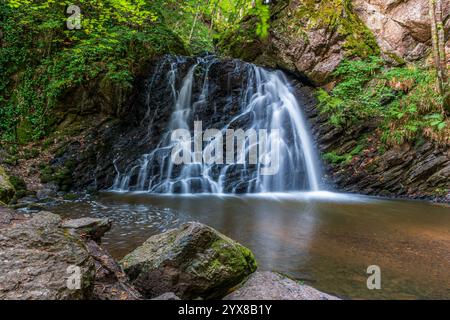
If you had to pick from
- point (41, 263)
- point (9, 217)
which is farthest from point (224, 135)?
point (41, 263)

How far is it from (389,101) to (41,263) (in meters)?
11.6

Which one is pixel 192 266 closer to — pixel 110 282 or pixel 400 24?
pixel 110 282

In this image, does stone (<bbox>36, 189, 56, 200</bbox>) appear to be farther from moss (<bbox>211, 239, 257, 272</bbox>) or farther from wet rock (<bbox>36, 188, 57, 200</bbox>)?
moss (<bbox>211, 239, 257, 272</bbox>)

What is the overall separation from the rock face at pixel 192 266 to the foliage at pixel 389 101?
8.55 m

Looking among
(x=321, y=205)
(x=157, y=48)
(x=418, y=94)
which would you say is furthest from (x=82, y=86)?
(x=418, y=94)

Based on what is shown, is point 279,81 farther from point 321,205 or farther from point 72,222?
point 72,222

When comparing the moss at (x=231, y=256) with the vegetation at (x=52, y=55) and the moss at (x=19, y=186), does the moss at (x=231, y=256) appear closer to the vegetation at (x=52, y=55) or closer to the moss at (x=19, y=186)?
the moss at (x=19, y=186)

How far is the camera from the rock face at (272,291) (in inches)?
111

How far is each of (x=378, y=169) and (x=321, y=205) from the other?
2981 millimetres

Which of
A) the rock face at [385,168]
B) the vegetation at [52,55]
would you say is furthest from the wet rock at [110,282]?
the vegetation at [52,55]

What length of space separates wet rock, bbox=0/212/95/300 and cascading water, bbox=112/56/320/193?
7.02m

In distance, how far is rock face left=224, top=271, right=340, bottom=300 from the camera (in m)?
2.83

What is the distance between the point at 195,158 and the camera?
10555 mm

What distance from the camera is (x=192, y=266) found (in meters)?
3.07
